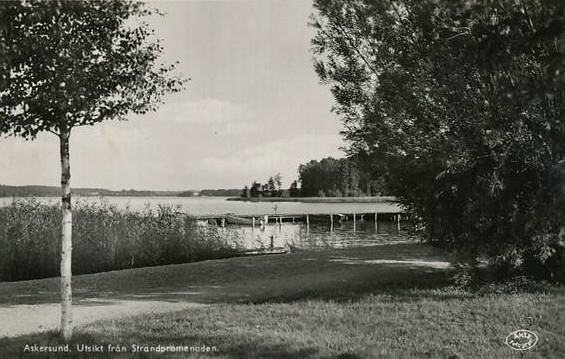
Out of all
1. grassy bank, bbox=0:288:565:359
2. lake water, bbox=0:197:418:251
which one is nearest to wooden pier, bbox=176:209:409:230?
lake water, bbox=0:197:418:251

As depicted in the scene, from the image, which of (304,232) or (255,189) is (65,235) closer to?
(304,232)

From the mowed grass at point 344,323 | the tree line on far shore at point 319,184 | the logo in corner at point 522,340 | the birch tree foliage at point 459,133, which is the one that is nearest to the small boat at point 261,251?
the mowed grass at point 344,323

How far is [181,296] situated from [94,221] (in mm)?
5731

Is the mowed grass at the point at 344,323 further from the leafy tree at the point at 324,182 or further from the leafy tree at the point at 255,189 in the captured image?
the leafy tree at the point at 255,189

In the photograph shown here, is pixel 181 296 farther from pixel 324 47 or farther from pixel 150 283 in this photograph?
pixel 324 47

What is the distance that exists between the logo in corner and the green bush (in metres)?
9.73

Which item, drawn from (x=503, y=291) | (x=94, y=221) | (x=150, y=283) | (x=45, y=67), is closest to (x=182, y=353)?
(x=45, y=67)

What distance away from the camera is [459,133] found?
8.40 metres

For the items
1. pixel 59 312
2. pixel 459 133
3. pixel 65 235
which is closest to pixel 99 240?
pixel 59 312

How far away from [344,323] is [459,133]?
3483mm

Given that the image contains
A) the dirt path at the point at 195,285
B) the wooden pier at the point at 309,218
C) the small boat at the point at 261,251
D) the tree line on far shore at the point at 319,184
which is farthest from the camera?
the tree line on far shore at the point at 319,184

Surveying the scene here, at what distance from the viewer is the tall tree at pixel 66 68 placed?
5.58 meters

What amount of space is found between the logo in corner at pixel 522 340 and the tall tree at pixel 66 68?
4927mm

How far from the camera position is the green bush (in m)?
12.2
